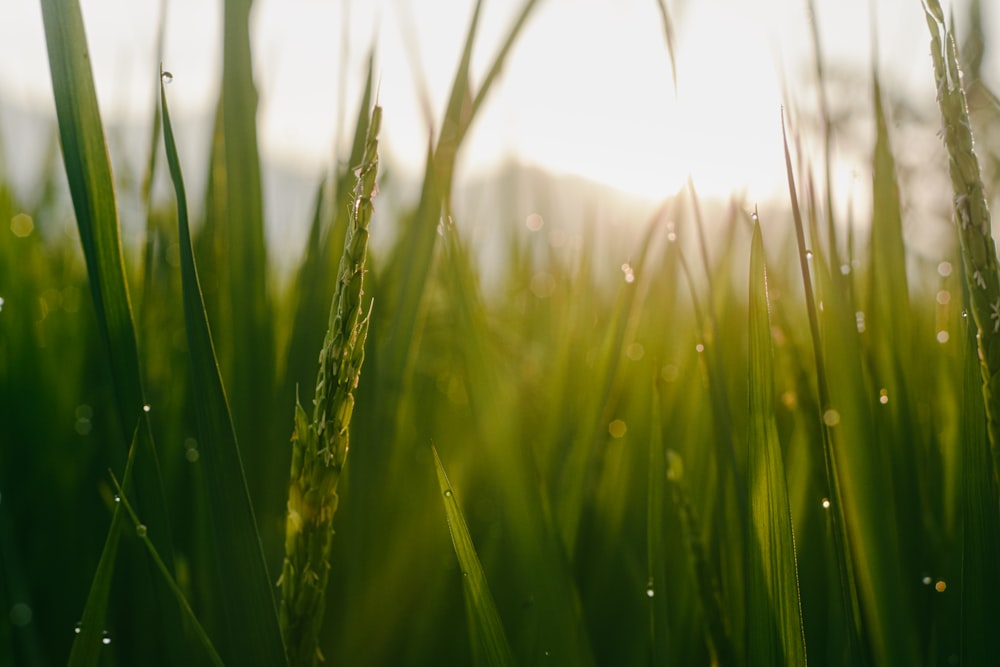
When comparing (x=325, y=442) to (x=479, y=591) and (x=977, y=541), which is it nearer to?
(x=479, y=591)

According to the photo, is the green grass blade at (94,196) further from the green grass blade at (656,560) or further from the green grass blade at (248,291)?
the green grass blade at (656,560)

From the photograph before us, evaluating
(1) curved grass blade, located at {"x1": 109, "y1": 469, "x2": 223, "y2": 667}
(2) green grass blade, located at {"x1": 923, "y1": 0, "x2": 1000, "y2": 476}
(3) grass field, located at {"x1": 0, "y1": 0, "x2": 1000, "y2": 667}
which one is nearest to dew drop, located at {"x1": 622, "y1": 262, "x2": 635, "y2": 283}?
(3) grass field, located at {"x1": 0, "y1": 0, "x2": 1000, "y2": 667}

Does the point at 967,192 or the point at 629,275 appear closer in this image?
the point at 967,192

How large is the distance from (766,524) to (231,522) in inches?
13.3

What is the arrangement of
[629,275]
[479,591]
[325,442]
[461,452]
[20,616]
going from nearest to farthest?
[325,442] < [479,591] < [20,616] < [629,275] < [461,452]

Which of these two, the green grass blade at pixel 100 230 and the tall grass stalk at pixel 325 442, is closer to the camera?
the tall grass stalk at pixel 325 442

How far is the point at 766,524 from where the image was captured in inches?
19.1

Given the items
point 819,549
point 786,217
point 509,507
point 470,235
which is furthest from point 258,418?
point 786,217

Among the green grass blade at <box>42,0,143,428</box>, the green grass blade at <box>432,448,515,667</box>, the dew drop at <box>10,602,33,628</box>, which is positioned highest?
the green grass blade at <box>42,0,143,428</box>

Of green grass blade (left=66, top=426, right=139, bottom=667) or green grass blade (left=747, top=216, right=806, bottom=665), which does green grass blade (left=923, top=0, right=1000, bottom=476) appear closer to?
green grass blade (left=747, top=216, right=806, bottom=665)

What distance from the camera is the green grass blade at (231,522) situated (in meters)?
0.43

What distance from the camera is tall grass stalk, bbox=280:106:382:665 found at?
0.34m

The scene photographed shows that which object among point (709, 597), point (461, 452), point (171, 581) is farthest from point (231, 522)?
point (461, 452)

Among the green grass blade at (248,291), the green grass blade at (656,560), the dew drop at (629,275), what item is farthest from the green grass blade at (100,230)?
the dew drop at (629,275)
